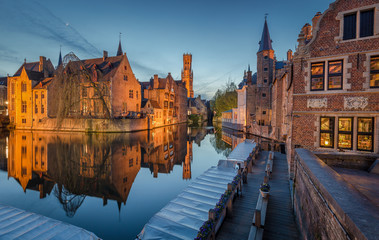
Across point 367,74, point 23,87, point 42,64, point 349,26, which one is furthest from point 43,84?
point 367,74

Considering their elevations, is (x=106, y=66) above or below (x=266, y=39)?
below

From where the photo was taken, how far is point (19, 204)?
9844mm

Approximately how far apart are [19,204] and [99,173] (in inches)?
196

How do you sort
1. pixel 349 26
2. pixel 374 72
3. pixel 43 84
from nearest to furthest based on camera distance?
pixel 374 72 → pixel 349 26 → pixel 43 84

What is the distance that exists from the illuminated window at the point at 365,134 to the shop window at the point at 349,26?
15.5ft

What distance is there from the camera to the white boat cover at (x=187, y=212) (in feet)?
18.5

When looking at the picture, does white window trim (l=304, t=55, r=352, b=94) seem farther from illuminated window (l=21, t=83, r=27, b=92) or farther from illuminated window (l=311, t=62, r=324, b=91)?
illuminated window (l=21, t=83, r=27, b=92)

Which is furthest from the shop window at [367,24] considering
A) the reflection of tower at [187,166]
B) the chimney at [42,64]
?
the chimney at [42,64]

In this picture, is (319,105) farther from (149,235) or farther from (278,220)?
(149,235)

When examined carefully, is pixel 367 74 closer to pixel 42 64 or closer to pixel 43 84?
pixel 43 84

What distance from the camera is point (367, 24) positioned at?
31.0 feet

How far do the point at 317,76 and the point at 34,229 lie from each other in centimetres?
1477

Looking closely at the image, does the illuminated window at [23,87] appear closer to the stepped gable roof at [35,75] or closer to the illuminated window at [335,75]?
the stepped gable roof at [35,75]

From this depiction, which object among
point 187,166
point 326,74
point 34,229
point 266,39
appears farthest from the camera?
point 266,39
